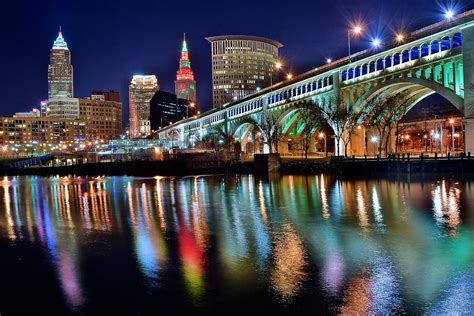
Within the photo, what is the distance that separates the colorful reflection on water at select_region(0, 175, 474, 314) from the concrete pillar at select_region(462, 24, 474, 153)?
1119 inches

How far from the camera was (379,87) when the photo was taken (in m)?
64.6

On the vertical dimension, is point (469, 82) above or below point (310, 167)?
above

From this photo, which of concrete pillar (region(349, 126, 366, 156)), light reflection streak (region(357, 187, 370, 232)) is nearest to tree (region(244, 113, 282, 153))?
concrete pillar (region(349, 126, 366, 156))

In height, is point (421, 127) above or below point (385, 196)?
above

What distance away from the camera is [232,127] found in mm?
127750

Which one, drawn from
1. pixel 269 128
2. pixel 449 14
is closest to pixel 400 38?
pixel 449 14

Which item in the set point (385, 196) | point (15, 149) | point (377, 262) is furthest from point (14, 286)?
point (15, 149)

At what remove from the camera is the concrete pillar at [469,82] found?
49.4 metres

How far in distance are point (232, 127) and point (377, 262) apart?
116 meters

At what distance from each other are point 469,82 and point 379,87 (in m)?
15.5

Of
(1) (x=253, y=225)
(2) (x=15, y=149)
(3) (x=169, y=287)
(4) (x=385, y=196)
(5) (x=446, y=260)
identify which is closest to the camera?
(3) (x=169, y=287)

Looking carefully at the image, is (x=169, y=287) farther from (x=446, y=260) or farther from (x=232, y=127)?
(x=232, y=127)

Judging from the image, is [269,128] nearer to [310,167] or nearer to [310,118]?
[310,118]

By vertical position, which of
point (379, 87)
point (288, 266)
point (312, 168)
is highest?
point (379, 87)
